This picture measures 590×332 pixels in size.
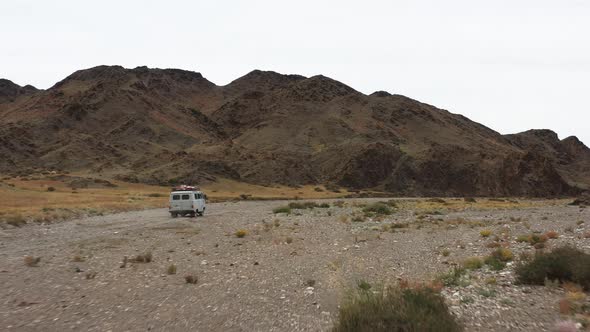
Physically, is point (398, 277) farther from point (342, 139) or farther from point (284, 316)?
point (342, 139)

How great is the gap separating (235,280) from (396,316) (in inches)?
363

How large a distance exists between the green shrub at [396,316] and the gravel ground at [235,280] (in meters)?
1.95

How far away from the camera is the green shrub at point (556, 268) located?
14.3 metres

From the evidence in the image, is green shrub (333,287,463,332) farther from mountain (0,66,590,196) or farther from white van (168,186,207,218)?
mountain (0,66,590,196)

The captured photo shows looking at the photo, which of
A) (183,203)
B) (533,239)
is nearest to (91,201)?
(183,203)

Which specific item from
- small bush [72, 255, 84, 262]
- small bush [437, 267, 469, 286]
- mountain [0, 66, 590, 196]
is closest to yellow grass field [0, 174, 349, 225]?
mountain [0, 66, 590, 196]

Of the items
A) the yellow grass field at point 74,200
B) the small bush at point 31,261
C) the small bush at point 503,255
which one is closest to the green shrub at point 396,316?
the small bush at point 503,255

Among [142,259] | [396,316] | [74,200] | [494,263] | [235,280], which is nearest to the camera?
[396,316]

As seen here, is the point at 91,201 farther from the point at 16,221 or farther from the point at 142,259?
the point at 142,259

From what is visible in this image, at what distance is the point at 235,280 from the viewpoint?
669 inches

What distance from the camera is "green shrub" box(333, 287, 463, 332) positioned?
8.41 metres

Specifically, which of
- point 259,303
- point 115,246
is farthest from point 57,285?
point 115,246

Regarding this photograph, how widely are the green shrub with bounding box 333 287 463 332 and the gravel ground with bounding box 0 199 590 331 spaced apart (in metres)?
1.95

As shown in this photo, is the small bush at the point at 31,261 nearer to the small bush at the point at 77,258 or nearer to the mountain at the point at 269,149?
the small bush at the point at 77,258
